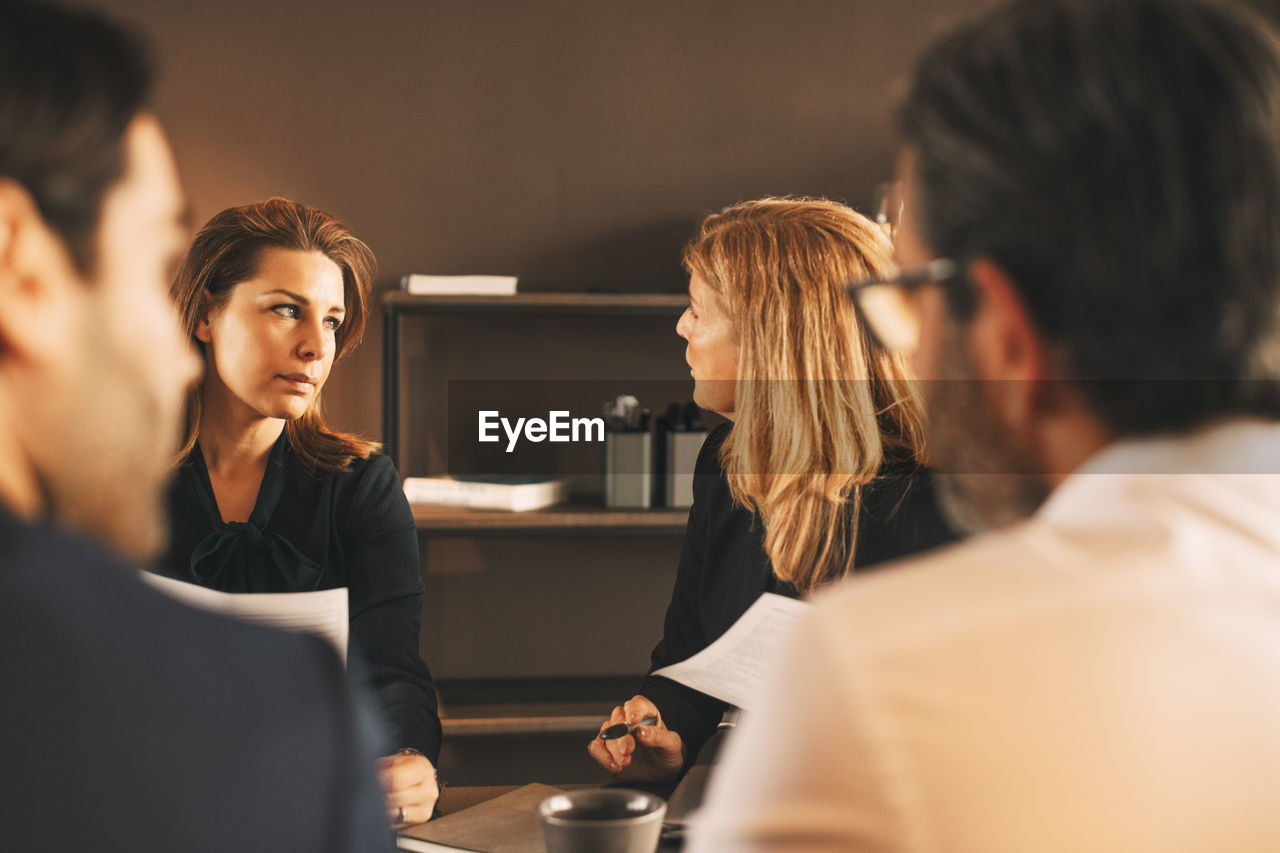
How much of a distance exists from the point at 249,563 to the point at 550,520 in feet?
3.95

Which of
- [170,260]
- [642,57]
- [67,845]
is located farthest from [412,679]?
[642,57]

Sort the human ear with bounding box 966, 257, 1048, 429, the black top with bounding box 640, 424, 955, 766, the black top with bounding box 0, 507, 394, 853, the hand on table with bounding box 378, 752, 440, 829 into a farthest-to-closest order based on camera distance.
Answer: the black top with bounding box 640, 424, 955, 766
the hand on table with bounding box 378, 752, 440, 829
the human ear with bounding box 966, 257, 1048, 429
the black top with bounding box 0, 507, 394, 853

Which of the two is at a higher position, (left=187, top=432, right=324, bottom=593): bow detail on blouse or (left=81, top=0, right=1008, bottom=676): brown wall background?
(left=81, top=0, right=1008, bottom=676): brown wall background

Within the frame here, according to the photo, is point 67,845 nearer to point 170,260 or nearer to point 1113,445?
point 170,260

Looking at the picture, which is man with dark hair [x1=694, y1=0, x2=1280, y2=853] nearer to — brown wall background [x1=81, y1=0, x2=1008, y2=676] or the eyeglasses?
the eyeglasses

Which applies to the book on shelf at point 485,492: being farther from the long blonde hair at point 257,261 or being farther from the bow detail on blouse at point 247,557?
the bow detail on blouse at point 247,557

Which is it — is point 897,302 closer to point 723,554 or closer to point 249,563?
point 723,554

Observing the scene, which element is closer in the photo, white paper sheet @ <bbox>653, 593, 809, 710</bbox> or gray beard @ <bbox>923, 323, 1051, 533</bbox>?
gray beard @ <bbox>923, 323, 1051, 533</bbox>

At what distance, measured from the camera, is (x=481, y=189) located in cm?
310

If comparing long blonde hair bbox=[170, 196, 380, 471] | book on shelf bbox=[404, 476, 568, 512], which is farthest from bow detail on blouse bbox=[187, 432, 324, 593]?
book on shelf bbox=[404, 476, 568, 512]

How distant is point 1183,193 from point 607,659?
280cm

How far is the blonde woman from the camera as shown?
1.56 m

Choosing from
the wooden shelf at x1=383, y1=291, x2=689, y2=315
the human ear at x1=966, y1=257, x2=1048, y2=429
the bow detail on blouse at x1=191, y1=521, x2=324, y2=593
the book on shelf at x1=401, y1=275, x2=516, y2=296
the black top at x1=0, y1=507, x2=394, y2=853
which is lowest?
the bow detail on blouse at x1=191, y1=521, x2=324, y2=593

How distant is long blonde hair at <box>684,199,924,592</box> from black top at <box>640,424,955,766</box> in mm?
32
